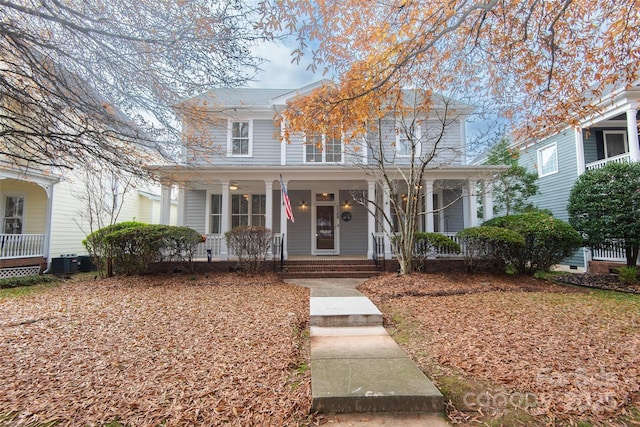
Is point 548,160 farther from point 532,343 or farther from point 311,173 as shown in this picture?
point 532,343

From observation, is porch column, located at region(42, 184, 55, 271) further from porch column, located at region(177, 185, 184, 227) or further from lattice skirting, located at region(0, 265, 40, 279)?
porch column, located at region(177, 185, 184, 227)

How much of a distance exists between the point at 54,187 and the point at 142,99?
912 cm

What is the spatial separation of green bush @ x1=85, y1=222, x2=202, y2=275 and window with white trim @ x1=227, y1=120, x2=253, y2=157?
13.2 ft

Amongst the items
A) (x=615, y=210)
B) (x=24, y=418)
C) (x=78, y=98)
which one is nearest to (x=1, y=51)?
(x=78, y=98)

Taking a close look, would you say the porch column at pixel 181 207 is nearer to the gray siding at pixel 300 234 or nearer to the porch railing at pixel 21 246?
the gray siding at pixel 300 234

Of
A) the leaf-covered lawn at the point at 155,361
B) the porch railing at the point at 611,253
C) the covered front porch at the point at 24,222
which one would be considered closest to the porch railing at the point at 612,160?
the porch railing at the point at 611,253

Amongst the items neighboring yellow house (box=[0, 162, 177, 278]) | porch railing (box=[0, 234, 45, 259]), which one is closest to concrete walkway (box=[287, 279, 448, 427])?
neighboring yellow house (box=[0, 162, 177, 278])

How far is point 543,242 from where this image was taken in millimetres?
7848

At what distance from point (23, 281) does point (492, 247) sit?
12736mm

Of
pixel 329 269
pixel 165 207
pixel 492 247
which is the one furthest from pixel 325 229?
pixel 492 247

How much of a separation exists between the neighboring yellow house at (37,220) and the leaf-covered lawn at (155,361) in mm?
5111

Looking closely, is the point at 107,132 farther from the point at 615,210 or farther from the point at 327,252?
the point at 615,210

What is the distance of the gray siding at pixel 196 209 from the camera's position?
12.3 m

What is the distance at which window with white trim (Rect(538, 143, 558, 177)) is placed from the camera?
41.1 feet
